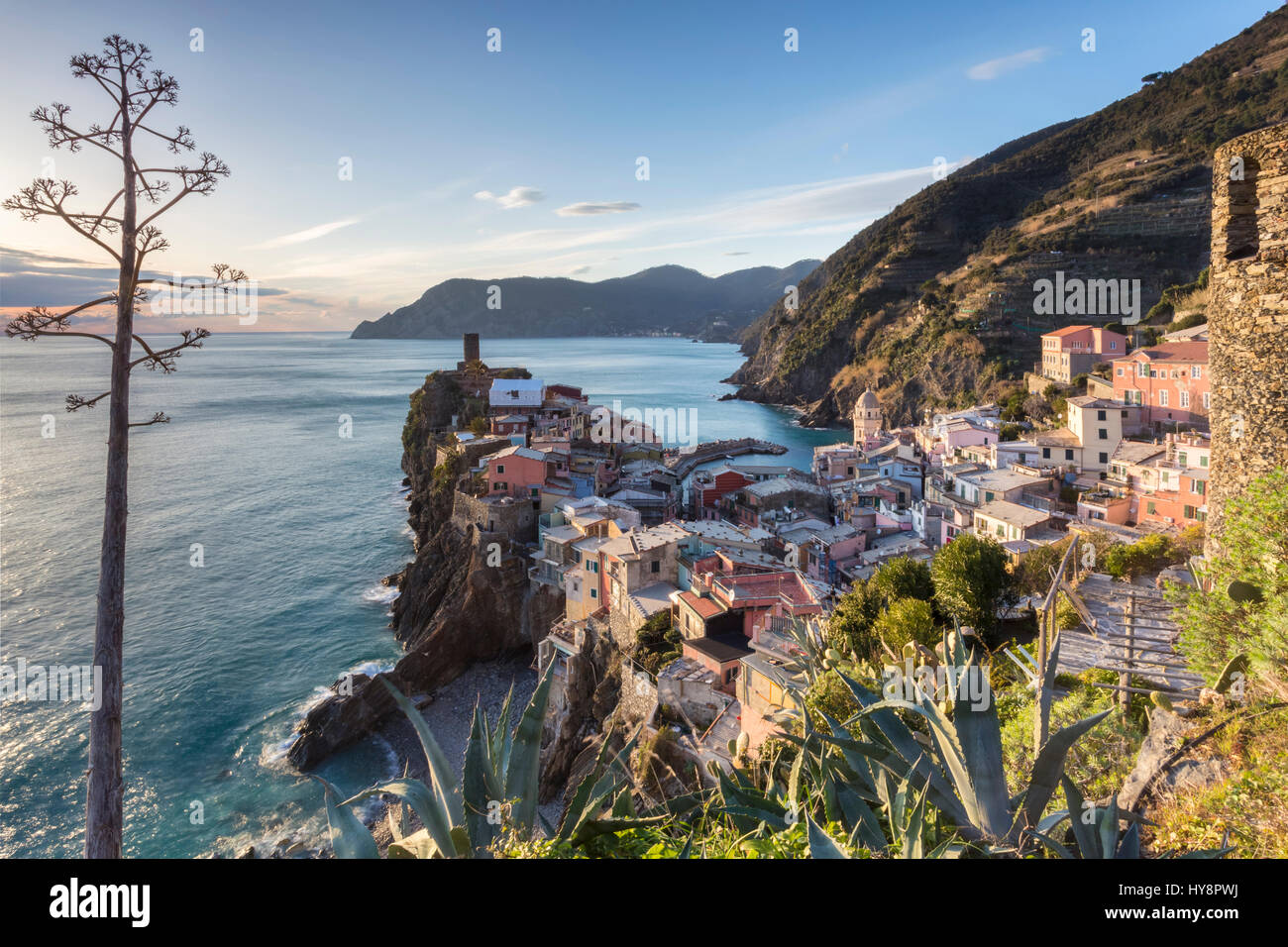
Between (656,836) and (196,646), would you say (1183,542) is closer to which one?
(656,836)

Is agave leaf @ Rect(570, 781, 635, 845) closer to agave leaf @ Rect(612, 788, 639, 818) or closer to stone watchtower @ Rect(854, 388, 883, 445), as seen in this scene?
agave leaf @ Rect(612, 788, 639, 818)

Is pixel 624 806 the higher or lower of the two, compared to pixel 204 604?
higher

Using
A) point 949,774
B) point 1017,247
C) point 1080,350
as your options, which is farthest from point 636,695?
point 1017,247

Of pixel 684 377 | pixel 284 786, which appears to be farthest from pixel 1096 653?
pixel 684 377

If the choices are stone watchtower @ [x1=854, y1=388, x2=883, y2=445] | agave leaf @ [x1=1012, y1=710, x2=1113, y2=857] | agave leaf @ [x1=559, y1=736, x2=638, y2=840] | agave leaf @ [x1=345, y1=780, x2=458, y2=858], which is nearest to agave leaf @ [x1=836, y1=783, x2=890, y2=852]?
agave leaf @ [x1=1012, y1=710, x2=1113, y2=857]

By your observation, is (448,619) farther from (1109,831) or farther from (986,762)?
(1109,831)

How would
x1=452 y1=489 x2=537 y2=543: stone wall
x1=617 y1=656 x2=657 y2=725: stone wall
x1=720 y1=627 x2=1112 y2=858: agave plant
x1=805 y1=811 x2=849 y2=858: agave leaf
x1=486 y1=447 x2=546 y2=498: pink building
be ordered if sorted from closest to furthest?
x1=805 y1=811 x2=849 y2=858: agave leaf, x1=720 y1=627 x2=1112 y2=858: agave plant, x1=617 y1=656 x2=657 y2=725: stone wall, x1=452 y1=489 x2=537 y2=543: stone wall, x1=486 y1=447 x2=546 y2=498: pink building

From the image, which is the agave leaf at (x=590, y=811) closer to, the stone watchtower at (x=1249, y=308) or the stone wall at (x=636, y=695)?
the stone watchtower at (x=1249, y=308)
